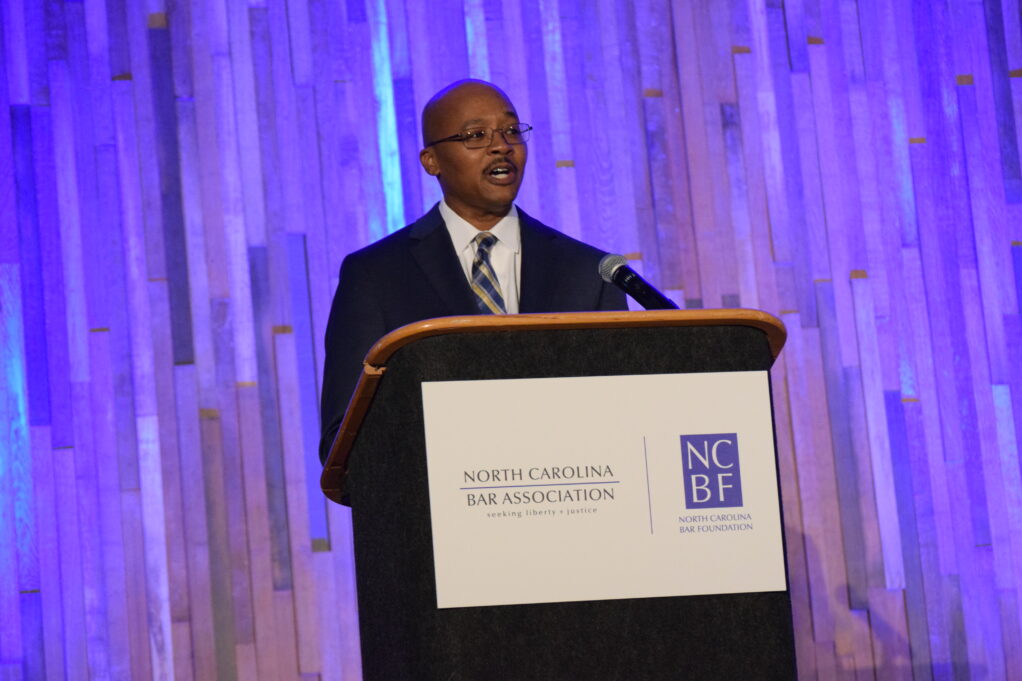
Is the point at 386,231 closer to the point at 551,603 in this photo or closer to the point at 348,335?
the point at 348,335

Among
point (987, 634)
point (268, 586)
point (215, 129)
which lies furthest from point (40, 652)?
point (987, 634)

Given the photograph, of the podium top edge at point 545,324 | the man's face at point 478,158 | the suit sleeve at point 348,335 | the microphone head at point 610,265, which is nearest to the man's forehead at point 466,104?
the man's face at point 478,158

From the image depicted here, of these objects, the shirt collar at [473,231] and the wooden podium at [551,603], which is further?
the shirt collar at [473,231]

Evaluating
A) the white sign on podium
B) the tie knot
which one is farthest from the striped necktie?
the white sign on podium

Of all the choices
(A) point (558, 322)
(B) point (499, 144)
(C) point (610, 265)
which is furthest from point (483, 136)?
(A) point (558, 322)

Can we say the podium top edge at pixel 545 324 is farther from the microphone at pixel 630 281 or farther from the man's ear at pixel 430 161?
the man's ear at pixel 430 161

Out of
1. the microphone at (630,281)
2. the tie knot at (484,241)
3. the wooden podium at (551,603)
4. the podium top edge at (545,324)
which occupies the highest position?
the tie knot at (484,241)

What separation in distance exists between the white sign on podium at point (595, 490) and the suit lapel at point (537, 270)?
2.83 feet

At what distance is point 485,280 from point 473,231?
133 mm

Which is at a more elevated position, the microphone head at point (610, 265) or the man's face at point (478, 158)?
the man's face at point (478, 158)

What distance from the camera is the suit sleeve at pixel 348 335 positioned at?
2.33 meters

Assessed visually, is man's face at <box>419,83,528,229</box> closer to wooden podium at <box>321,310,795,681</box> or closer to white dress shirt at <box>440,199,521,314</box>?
white dress shirt at <box>440,199,521,314</box>

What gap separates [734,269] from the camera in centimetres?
404

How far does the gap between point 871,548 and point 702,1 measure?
1930 mm
